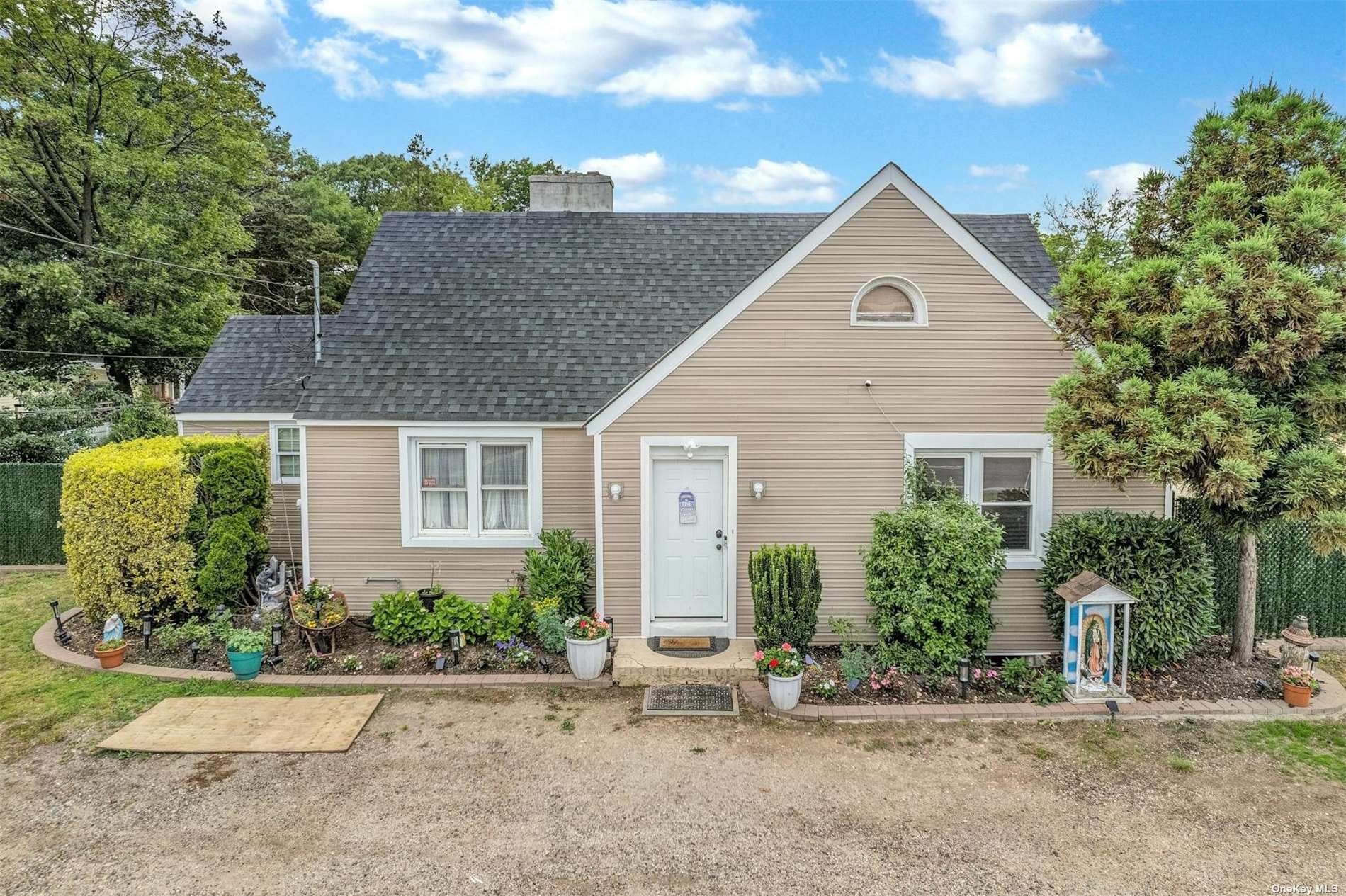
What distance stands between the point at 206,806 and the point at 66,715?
9.74ft

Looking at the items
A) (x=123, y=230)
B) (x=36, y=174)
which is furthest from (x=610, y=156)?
(x=36, y=174)

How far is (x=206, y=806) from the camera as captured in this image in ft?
18.2

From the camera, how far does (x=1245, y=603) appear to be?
25.8 ft

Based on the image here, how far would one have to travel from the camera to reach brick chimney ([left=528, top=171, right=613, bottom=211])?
13.1m

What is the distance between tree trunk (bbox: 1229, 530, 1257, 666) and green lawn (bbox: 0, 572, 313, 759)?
1094 cm

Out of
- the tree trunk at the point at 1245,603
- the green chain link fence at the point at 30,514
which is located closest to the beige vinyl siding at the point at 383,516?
the green chain link fence at the point at 30,514

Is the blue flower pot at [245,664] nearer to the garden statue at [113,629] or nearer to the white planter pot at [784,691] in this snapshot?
the garden statue at [113,629]

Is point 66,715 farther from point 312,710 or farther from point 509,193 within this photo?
point 509,193

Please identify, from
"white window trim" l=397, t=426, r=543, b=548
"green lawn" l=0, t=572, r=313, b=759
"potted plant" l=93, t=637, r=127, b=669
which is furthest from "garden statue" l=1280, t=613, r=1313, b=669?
"potted plant" l=93, t=637, r=127, b=669

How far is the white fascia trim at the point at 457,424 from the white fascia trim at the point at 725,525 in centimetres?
150

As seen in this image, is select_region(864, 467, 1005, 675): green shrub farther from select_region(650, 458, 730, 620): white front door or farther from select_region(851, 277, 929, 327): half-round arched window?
select_region(851, 277, 929, 327): half-round arched window

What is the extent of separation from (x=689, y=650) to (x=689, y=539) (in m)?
1.39

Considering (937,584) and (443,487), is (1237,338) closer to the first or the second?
(937,584)

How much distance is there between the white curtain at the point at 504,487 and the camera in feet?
31.9
